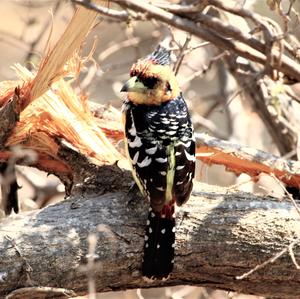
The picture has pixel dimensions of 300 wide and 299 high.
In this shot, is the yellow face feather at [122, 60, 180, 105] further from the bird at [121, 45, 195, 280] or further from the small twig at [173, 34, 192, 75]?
the small twig at [173, 34, 192, 75]

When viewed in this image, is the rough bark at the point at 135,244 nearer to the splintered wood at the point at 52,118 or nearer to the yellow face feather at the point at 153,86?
the splintered wood at the point at 52,118

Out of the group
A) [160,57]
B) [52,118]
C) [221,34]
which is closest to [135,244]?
[52,118]

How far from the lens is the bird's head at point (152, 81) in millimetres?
4242

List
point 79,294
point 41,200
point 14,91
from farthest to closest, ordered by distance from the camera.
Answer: point 41,200, point 14,91, point 79,294

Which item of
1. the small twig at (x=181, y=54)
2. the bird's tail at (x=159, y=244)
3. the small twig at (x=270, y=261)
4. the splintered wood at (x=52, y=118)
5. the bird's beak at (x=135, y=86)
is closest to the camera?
the small twig at (x=270, y=261)

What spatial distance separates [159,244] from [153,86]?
97cm

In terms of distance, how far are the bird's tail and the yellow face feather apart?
2.32 ft

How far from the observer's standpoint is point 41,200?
553 centimetres

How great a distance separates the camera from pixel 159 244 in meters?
3.60

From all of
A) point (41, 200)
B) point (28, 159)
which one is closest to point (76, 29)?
point (28, 159)

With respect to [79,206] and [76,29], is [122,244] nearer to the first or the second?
[79,206]

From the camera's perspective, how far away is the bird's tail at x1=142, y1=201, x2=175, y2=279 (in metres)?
3.58

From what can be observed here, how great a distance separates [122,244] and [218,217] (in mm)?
440

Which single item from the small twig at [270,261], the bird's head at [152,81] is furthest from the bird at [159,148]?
the small twig at [270,261]
